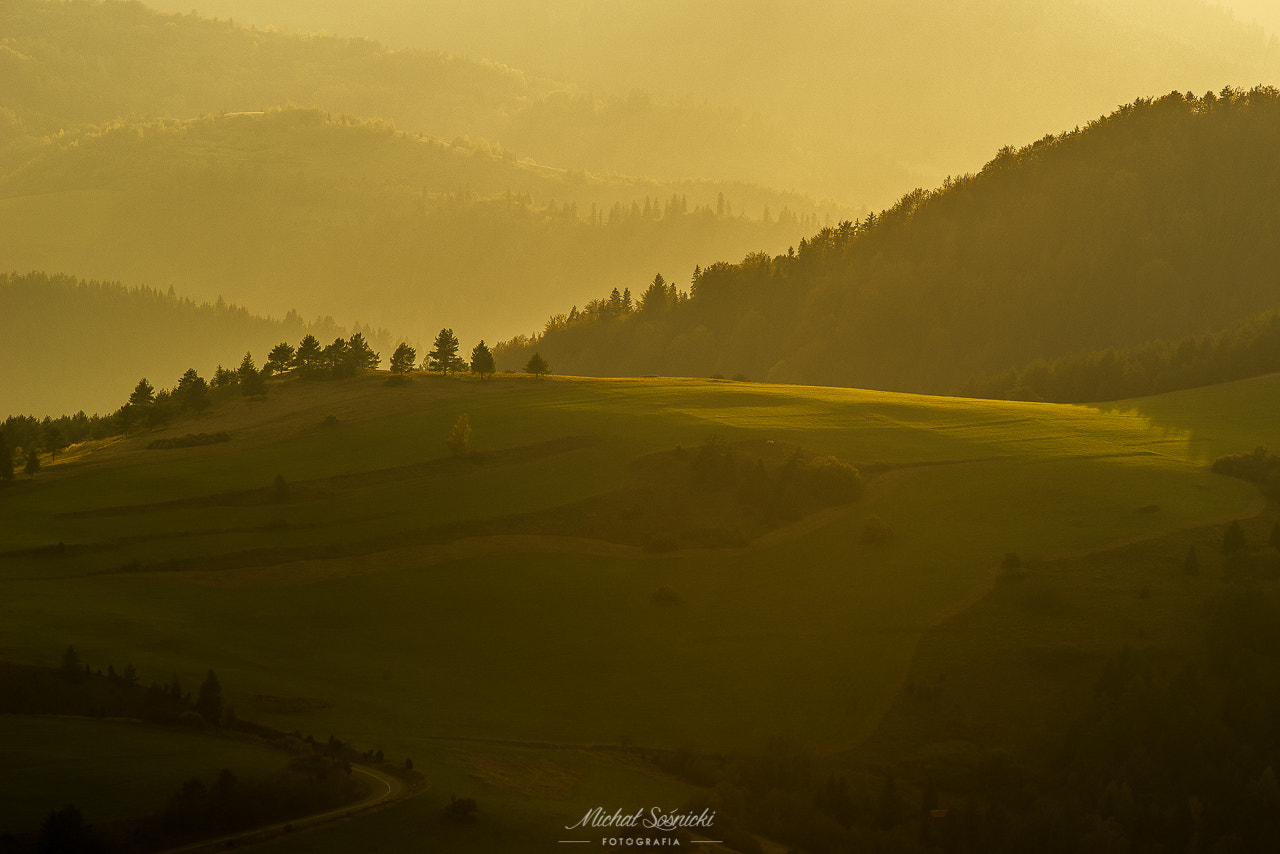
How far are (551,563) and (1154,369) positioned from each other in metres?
107

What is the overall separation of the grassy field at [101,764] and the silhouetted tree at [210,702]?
6.49ft

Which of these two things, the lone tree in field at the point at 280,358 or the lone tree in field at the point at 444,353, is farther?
the lone tree in field at the point at 280,358

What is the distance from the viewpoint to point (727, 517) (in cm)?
7562

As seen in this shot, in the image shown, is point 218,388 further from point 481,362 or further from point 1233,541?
point 1233,541

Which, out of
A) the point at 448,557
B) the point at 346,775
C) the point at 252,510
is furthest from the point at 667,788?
the point at 252,510

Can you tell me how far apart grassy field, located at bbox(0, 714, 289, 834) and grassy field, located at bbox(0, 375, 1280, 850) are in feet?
22.0

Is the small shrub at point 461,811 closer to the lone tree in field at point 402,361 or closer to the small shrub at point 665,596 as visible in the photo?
the small shrub at point 665,596

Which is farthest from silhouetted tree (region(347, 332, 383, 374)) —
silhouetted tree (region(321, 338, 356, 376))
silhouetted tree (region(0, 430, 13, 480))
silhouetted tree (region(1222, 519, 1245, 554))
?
silhouetted tree (region(1222, 519, 1245, 554))

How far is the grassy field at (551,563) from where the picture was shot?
163ft

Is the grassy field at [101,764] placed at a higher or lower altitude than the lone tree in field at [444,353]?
lower

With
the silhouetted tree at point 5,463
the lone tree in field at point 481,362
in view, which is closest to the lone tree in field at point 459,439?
the silhouetted tree at point 5,463

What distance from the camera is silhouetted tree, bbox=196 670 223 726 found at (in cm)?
3944

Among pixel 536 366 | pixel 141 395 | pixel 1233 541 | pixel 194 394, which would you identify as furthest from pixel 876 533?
pixel 141 395

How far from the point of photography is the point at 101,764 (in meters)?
31.3
